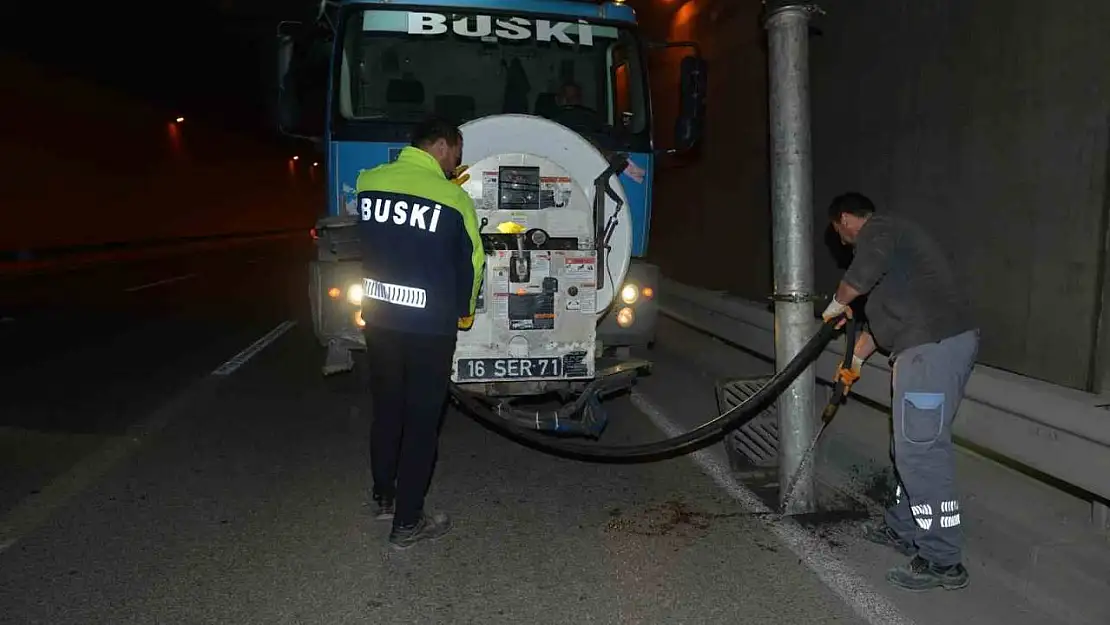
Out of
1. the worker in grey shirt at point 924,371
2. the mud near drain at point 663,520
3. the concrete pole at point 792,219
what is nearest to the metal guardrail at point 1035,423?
the worker in grey shirt at point 924,371

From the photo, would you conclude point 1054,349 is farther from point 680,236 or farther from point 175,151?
point 175,151

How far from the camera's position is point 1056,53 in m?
5.45

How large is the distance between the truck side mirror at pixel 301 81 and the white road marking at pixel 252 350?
2.89 metres

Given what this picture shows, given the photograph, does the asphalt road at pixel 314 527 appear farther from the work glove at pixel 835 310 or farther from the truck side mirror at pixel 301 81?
the truck side mirror at pixel 301 81

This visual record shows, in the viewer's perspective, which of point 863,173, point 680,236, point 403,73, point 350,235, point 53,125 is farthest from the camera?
point 53,125

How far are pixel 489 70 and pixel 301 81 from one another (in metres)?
1.48

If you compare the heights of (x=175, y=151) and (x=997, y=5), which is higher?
(x=175, y=151)

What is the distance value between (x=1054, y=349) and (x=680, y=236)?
925 cm

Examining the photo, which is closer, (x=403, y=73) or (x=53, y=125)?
(x=403, y=73)

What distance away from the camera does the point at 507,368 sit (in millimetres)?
5832

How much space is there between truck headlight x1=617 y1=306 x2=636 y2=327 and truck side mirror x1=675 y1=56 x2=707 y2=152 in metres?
1.72

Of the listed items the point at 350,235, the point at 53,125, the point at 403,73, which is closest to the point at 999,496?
the point at 350,235

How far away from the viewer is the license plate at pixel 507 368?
5.80 meters

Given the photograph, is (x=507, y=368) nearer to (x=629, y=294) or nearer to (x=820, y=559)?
(x=629, y=294)
